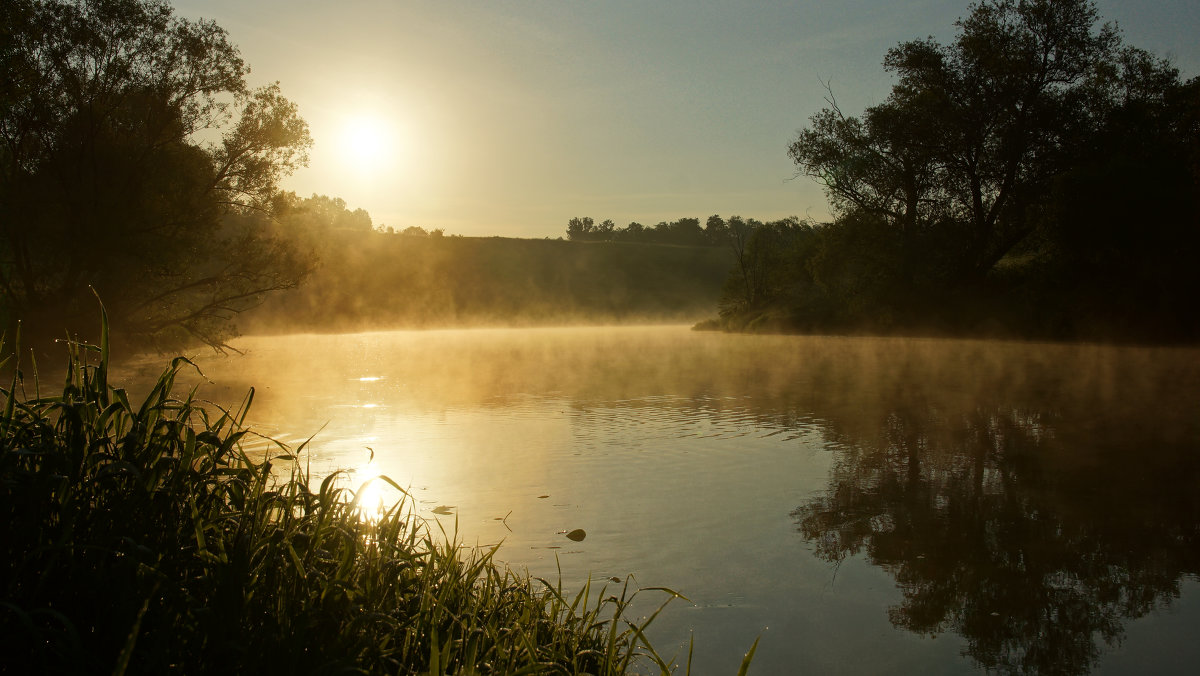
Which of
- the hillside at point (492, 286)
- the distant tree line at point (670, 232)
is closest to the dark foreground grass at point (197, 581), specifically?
the hillside at point (492, 286)

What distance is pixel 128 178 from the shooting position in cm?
1928

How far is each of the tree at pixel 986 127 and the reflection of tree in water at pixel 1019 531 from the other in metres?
24.4

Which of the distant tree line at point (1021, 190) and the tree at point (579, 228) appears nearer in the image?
the distant tree line at point (1021, 190)

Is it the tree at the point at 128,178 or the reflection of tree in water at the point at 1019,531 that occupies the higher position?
the tree at the point at 128,178

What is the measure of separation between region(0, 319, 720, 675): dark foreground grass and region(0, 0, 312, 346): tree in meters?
17.0

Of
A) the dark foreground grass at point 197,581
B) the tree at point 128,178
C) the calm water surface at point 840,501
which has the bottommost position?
the calm water surface at point 840,501

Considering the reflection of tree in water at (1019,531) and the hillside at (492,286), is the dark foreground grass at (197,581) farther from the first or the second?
the hillside at (492,286)

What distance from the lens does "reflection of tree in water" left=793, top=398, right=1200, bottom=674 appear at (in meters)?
4.34

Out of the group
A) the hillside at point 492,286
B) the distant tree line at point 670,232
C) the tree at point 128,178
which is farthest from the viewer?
the distant tree line at point 670,232

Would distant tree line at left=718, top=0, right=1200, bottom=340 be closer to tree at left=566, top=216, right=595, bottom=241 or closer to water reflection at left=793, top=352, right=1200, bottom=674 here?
water reflection at left=793, top=352, right=1200, bottom=674

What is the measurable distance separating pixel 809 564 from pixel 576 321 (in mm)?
74437

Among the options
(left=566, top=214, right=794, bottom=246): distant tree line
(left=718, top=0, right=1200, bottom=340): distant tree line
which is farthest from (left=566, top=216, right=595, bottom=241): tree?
(left=718, top=0, right=1200, bottom=340): distant tree line

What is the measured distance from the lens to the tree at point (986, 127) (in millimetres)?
31516

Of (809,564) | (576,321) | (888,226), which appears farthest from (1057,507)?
(576,321)
